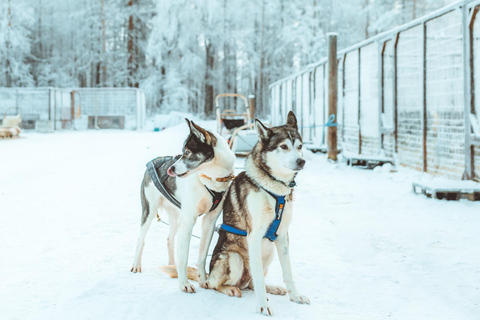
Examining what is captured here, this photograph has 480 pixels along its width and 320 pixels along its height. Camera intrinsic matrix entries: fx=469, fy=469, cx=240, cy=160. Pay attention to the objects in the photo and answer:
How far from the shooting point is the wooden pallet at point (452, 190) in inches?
279

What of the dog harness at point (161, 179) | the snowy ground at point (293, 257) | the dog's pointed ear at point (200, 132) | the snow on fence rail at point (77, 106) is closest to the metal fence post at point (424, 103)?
the snowy ground at point (293, 257)

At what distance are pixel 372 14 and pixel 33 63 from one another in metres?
32.0

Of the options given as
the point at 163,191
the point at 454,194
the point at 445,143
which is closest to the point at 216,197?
the point at 163,191

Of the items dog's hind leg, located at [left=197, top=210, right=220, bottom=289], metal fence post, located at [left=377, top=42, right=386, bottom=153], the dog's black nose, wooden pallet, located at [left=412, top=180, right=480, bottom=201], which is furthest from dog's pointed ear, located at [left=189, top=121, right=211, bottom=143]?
metal fence post, located at [left=377, top=42, right=386, bottom=153]

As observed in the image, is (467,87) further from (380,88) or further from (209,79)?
(209,79)

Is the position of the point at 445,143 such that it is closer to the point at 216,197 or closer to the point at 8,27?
the point at 216,197

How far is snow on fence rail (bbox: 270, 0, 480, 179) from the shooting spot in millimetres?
8086

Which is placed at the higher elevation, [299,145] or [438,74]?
[438,74]

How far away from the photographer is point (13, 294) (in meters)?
3.46

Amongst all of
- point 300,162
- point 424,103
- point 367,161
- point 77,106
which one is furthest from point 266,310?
point 77,106

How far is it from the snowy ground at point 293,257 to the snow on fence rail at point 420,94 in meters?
1.16

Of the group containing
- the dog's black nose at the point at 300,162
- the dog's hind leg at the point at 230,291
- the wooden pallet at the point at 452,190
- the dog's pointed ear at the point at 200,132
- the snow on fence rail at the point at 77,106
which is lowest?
the dog's hind leg at the point at 230,291

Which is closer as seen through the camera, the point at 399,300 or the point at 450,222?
the point at 399,300

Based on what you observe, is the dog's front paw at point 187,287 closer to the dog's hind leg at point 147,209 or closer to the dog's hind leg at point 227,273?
the dog's hind leg at point 227,273
